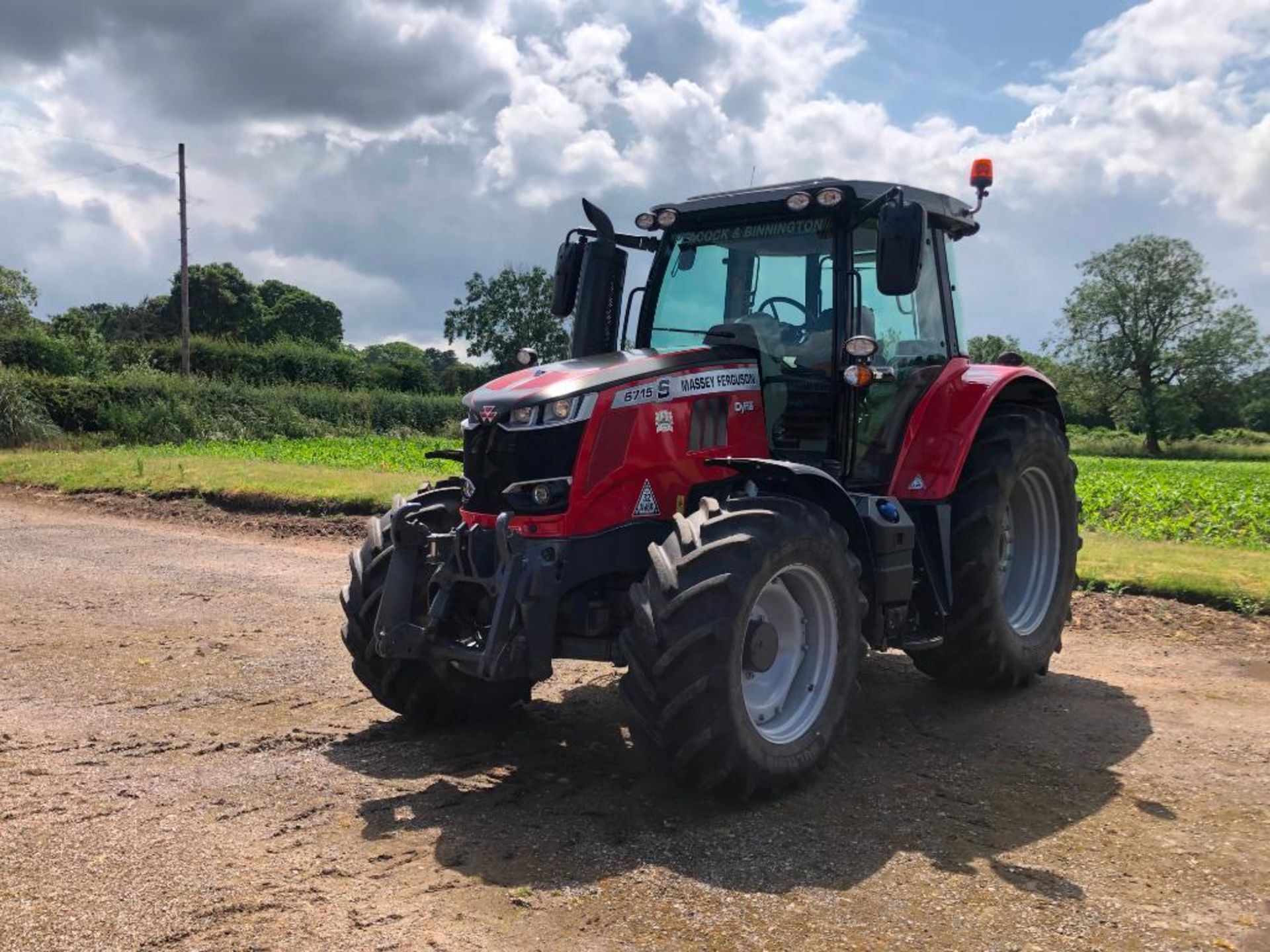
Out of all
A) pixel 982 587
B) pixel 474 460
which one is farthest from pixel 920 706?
pixel 474 460

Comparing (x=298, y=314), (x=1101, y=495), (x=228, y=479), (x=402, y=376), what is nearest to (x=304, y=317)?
(x=298, y=314)

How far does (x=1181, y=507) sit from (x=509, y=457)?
1461 cm

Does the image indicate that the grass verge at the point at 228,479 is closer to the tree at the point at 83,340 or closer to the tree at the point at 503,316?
the tree at the point at 83,340

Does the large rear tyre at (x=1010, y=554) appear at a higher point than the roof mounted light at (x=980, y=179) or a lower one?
lower

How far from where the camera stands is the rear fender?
5723mm

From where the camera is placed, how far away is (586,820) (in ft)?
14.0

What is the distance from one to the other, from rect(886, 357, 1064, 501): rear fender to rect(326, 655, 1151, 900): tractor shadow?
49.9 inches

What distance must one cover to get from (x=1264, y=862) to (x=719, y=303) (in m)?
3.53

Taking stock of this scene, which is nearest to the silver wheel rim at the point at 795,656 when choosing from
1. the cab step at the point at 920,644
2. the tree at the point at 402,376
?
the cab step at the point at 920,644

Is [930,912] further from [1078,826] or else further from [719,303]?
[719,303]

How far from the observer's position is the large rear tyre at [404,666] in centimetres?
525

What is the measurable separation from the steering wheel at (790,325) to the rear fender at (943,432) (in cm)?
79

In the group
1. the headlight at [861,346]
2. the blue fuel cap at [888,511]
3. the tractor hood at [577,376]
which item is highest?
the headlight at [861,346]

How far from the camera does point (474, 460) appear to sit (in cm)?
495
